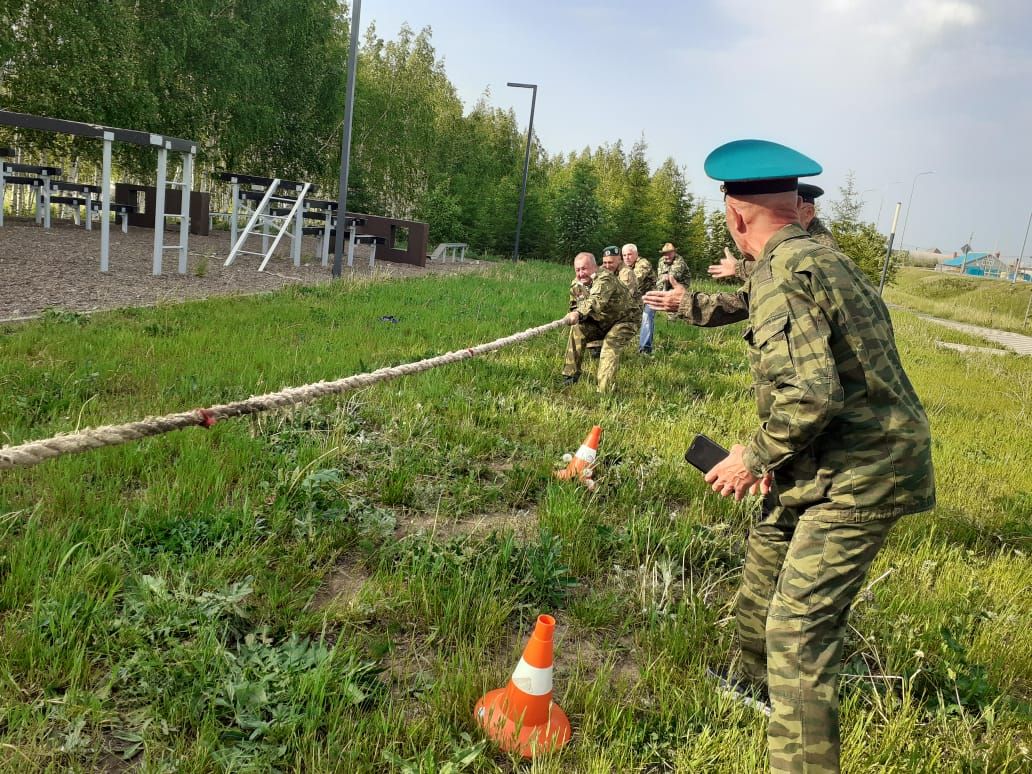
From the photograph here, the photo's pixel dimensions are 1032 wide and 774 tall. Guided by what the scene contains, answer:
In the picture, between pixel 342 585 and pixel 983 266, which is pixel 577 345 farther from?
pixel 983 266

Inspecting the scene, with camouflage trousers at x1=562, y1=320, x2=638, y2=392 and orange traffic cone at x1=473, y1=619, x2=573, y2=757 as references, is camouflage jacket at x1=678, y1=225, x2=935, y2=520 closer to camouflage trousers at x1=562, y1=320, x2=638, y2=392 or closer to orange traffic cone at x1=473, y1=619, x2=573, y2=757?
orange traffic cone at x1=473, y1=619, x2=573, y2=757

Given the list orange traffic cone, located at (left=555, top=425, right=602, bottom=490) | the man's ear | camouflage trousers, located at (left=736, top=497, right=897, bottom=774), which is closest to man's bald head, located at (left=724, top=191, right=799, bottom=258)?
the man's ear

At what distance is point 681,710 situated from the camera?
2477 mm

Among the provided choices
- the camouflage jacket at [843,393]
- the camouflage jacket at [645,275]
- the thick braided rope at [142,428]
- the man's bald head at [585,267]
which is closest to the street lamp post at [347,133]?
the camouflage jacket at [645,275]

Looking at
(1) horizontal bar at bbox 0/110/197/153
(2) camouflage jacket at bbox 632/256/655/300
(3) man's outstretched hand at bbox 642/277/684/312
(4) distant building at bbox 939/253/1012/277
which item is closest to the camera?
(3) man's outstretched hand at bbox 642/277/684/312

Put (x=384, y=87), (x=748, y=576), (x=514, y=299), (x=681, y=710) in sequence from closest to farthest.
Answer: (x=681, y=710) → (x=748, y=576) → (x=514, y=299) → (x=384, y=87)

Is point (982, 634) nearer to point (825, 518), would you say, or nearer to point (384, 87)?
point (825, 518)

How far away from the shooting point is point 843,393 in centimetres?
200

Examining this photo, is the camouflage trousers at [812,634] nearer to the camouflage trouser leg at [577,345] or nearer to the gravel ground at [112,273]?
the camouflage trouser leg at [577,345]

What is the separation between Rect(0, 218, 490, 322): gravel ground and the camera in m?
8.56

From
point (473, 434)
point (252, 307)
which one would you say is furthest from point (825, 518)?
point (252, 307)

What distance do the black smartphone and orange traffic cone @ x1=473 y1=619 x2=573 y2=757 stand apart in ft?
2.82

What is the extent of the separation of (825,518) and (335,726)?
5.59 feet

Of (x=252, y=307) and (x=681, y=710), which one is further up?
(x=252, y=307)
